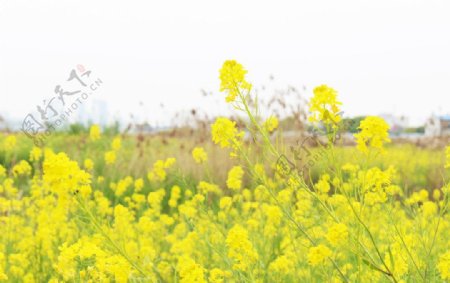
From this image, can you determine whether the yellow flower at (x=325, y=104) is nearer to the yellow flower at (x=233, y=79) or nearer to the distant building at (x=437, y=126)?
the yellow flower at (x=233, y=79)

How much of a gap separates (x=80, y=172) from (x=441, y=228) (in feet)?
11.0

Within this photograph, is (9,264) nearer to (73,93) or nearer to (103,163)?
(73,93)

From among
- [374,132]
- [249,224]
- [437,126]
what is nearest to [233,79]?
[374,132]

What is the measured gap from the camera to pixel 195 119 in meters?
11.8

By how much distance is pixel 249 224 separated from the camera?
4168 millimetres

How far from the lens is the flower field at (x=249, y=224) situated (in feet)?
7.02

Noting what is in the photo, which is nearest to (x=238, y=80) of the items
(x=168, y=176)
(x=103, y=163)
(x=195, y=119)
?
(x=168, y=176)

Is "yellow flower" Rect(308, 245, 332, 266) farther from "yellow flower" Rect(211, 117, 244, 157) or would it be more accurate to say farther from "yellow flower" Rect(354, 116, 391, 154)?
"yellow flower" Rect(211, 117, 244, 157)

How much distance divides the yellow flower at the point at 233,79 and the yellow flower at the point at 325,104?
31 cm

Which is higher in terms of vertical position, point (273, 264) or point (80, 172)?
point (80, 172)

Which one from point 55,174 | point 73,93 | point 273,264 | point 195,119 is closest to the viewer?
point 55,174

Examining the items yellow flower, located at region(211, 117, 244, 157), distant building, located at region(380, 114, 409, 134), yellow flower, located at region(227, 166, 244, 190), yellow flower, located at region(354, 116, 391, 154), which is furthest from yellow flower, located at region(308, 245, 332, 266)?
distant building, located at region(380, 114, 409, 134)

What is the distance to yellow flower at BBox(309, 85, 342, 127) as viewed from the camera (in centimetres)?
211

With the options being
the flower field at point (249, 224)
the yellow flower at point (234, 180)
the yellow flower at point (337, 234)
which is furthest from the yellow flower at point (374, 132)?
the yellow flower at point (234, 180)
